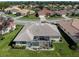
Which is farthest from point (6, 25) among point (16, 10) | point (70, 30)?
point (70, 30)

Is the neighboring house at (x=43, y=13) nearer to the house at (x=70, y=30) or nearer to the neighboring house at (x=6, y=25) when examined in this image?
the house at (x=70, y=30)

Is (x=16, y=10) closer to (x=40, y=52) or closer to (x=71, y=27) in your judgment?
(x=40, y=52)

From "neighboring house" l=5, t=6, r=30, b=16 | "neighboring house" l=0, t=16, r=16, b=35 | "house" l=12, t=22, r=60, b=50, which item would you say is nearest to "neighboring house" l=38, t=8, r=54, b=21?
"house" l=12, t=22, r=60, b=50

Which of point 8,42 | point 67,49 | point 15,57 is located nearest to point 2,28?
point 8,42

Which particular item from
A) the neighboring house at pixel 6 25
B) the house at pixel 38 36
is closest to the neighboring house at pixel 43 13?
the house at pixel 38 36

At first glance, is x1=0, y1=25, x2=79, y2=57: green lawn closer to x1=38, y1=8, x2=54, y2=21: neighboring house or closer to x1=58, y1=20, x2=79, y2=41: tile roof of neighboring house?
x1=58, y1=20, x2=79, y2=41: tile roof of neighboring house
